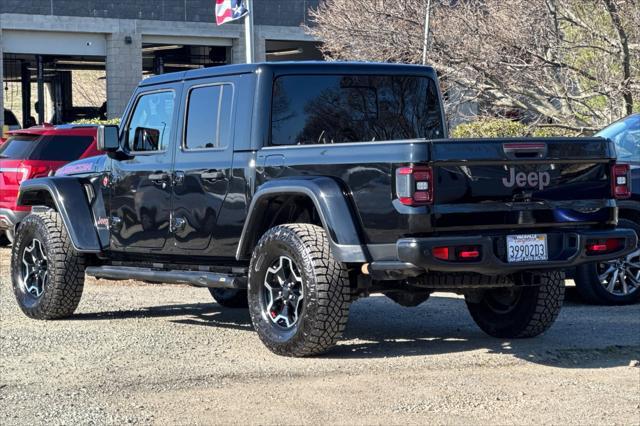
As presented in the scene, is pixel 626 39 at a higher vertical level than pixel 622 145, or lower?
higher

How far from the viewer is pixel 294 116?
899cm

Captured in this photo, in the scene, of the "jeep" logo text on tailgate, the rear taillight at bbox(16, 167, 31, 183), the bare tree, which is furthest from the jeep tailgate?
the bare tree

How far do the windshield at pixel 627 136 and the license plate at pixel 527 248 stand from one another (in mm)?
4040

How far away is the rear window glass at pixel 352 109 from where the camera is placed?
8.98 m

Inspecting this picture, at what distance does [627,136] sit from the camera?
39.2 feet

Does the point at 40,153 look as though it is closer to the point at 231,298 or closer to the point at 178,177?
the point at 231,298

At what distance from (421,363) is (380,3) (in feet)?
48.1

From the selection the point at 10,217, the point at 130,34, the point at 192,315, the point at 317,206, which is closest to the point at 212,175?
the point at 317,206

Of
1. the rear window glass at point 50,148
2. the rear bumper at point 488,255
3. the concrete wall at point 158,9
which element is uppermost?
the concrete wall at point 158,9

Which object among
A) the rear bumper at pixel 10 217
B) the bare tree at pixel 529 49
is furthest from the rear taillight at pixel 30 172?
the bare tree at pixel 529 49

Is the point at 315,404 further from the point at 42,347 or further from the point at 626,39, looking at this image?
the point at 626,39

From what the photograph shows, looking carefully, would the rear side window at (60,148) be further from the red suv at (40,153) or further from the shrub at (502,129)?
the shrub at (502,129)

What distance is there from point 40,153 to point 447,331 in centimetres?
772

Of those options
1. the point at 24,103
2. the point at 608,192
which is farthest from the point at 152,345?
the point at 24,103
